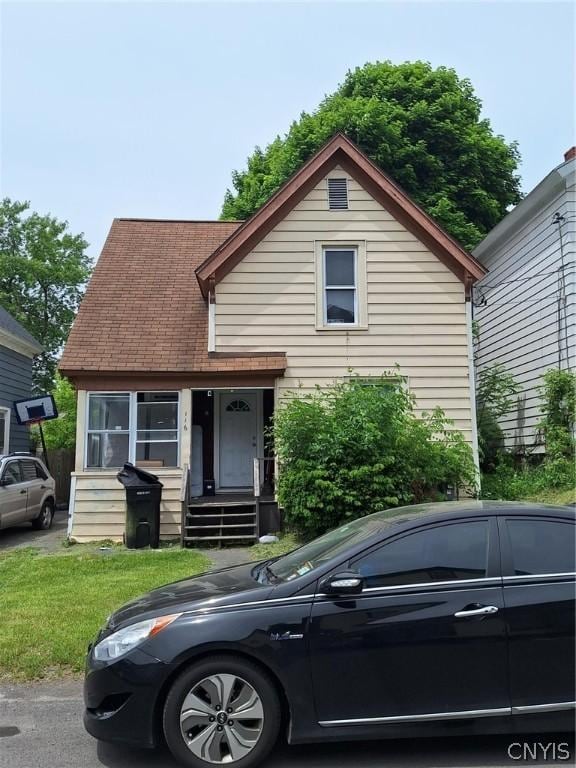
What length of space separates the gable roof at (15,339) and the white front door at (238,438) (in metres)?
7.48

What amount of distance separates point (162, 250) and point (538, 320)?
8.65 metres

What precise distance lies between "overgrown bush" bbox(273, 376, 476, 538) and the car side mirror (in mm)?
A: 6374

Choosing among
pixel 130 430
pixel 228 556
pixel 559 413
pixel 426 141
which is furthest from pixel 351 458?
pixel 426 141

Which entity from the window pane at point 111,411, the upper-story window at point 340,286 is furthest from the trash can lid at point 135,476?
the upper-story window at point 340,286

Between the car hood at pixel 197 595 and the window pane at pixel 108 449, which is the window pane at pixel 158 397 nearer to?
the window pane at pixel 108 449

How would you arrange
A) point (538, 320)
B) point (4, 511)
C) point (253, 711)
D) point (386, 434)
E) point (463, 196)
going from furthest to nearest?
point (463, 196) → point (538, 320) → point (4, 511) → point (386, 434) → point (253, 711)

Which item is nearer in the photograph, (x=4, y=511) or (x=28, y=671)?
(x=28, y=671)

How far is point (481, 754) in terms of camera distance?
393 cm

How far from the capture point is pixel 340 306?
12.9 meters

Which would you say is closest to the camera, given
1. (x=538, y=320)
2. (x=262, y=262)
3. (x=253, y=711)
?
(x=253, y=711)

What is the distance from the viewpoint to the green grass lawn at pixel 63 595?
561cm

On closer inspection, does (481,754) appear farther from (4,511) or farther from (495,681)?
(4,511)

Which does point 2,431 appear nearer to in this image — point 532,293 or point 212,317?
point 212,317

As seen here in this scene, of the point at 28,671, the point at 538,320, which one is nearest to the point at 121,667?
the point at 28,671
